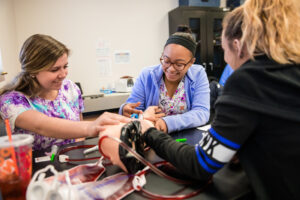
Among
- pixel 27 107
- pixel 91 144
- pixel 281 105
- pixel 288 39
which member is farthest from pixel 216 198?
pixel 27 107

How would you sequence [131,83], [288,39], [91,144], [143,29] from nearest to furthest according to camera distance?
1. [288,39]
2. [91,144]
3. [131,83]
4. [143,29]

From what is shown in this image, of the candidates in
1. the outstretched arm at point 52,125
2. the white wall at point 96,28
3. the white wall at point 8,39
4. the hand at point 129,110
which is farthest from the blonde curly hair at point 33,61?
the white wall at point 96,28

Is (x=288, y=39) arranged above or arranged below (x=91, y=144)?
above

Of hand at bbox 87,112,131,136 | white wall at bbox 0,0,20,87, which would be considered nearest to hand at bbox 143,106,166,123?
hand at bbox 87,112,131,136

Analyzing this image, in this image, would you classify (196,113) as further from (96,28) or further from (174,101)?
(96,28)

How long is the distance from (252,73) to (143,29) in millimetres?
3458

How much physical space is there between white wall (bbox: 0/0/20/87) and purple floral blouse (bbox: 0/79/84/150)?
108 centimetres

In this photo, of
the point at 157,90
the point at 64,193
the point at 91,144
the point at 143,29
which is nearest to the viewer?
the point at 64,193

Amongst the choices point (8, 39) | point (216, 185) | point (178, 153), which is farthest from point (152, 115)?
point (8, 39)

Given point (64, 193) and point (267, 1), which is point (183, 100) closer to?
point (267, 1)

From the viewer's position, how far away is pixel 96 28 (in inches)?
138

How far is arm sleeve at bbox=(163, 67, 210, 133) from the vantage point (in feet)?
4.04

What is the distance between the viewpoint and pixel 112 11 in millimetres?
3578

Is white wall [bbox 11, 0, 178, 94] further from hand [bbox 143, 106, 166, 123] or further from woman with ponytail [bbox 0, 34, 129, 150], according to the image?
hand [bbox 143, 106, 166, 123]
